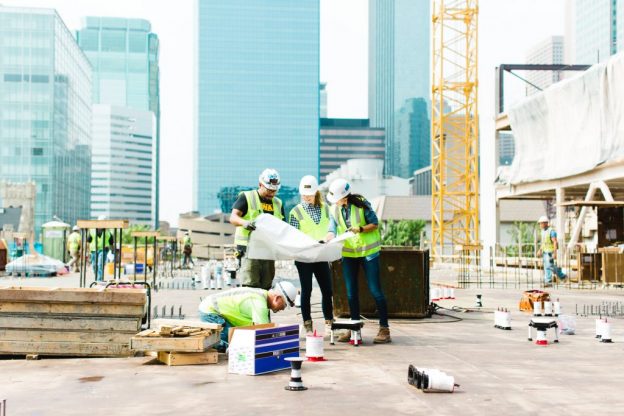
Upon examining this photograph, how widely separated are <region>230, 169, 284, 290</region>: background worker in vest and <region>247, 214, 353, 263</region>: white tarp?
11 centimetres

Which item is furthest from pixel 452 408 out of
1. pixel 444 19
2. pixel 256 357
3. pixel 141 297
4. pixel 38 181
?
pixel 38 181

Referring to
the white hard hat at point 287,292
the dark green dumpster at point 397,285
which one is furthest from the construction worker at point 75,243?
the white hard hat at point 287,292

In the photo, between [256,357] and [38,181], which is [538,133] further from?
[38,181]

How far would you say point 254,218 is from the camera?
1009 cm

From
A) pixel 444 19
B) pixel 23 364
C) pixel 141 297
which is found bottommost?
pixel 23 364

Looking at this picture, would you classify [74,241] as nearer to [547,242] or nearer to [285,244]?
[547,242]

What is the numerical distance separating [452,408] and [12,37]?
147725 mm

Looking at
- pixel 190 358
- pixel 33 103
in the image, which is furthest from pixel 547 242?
pixel 33 103

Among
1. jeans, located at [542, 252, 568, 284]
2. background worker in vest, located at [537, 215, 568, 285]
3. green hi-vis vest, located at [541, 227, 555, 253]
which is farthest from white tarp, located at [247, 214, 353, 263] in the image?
jeans, located at [542, 252, 568, 284]

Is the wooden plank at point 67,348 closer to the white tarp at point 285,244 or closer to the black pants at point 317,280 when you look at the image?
the white tarp at point 285,244

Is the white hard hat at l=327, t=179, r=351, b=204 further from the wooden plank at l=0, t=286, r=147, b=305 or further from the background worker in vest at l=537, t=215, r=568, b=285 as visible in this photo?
the background worker in vest at l=537, t=215, r=568, b=285

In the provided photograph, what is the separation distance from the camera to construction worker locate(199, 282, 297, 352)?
28.1 ft

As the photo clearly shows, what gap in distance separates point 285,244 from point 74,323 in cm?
269

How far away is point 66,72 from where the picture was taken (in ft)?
483
